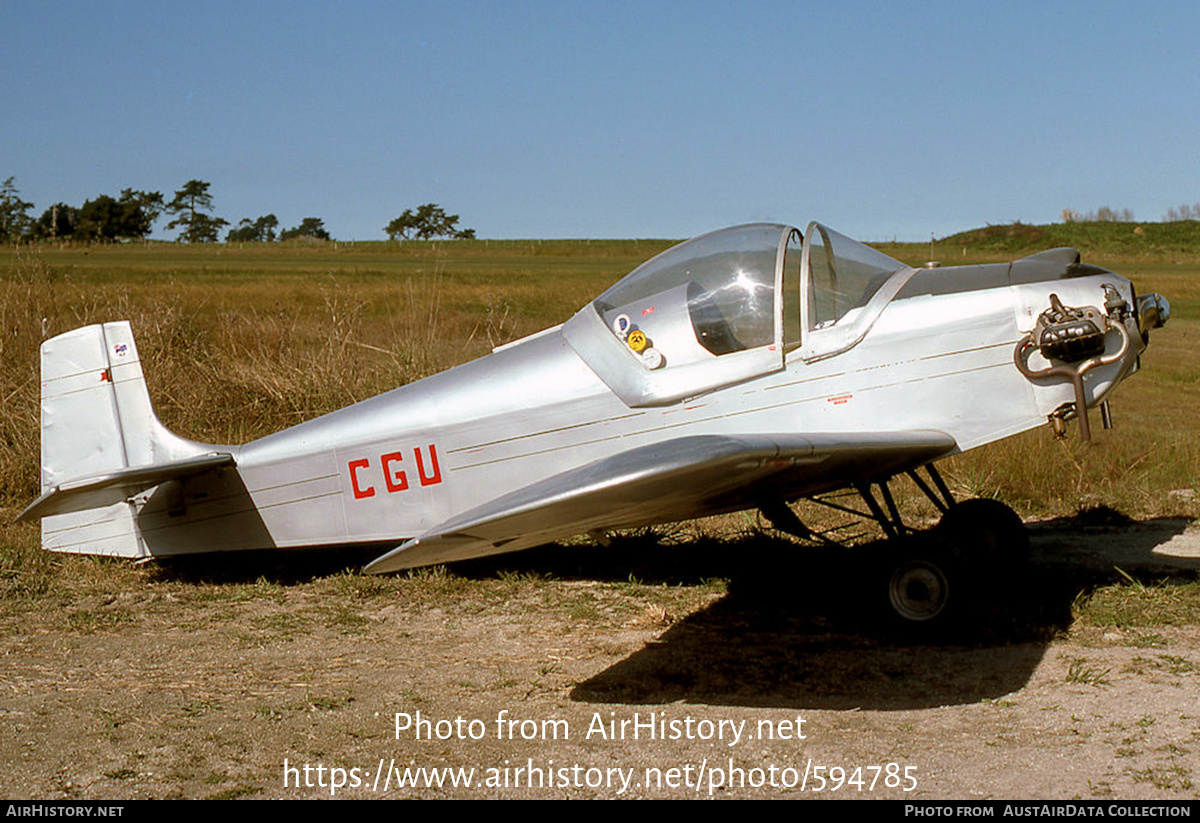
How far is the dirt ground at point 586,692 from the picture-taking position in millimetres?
3750

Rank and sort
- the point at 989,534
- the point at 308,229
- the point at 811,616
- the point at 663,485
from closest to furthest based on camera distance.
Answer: the point at 663,485
the point at 811,616
the point at 989,534
the point at 308,229

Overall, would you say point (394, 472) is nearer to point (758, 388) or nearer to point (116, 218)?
point (758, 388)

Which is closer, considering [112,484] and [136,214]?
[112,484]

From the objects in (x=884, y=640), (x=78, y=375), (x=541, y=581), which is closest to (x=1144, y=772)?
(x=884, y=640)

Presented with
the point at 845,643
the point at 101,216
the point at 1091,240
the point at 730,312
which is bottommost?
the point at 845,643

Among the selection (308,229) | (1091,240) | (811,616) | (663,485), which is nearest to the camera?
(663,485)

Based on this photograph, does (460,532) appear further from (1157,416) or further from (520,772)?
(1157,416)

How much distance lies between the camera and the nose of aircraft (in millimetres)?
5258

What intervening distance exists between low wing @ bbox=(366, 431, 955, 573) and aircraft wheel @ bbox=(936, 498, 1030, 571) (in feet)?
4.20

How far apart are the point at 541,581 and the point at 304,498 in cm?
160

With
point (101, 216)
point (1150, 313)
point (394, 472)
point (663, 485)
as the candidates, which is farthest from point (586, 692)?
point (101, 216)

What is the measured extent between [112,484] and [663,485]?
3.25 metres

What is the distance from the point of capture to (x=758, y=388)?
17.1 ft
